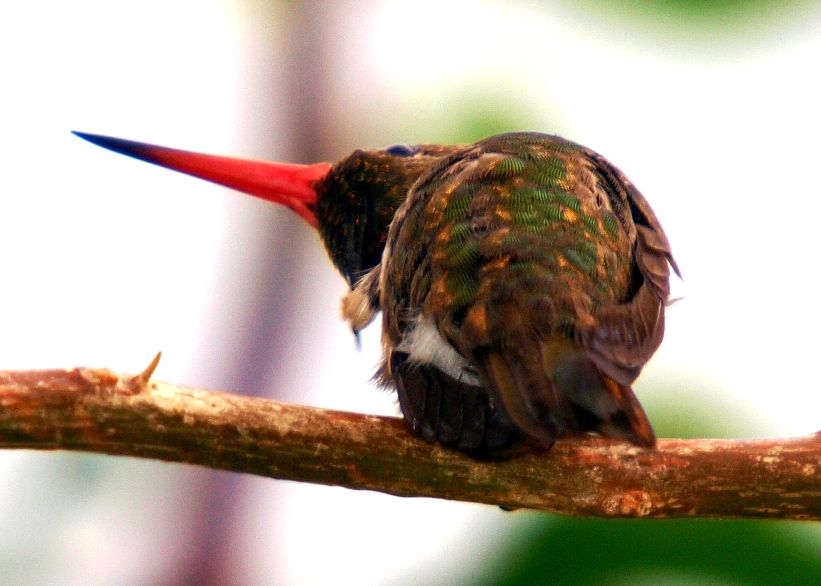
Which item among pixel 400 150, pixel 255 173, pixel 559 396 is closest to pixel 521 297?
pixel 559 396

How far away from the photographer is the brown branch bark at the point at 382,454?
161 cm

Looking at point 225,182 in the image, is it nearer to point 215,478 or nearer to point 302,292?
point 302,292

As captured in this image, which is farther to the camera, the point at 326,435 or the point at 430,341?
the point at 430,341

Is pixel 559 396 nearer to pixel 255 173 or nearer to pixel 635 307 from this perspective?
pixel 635 307

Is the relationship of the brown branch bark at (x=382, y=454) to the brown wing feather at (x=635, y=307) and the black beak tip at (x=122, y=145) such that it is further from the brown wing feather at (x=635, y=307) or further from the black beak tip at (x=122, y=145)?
the black beak tip at (x=122, y=145)

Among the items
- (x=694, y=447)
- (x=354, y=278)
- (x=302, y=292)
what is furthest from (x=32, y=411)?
(x=354, y=278)

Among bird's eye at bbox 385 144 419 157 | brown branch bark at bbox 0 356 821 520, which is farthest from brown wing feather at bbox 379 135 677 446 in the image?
bird's eye at bbox 385 144 419 157

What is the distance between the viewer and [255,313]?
220 cm

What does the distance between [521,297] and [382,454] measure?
323 mm

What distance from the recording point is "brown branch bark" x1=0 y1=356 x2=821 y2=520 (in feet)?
5.27

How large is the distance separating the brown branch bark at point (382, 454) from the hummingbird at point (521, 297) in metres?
0.06

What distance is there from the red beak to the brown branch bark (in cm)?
120

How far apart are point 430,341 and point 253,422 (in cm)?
38

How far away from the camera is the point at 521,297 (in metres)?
1.82
